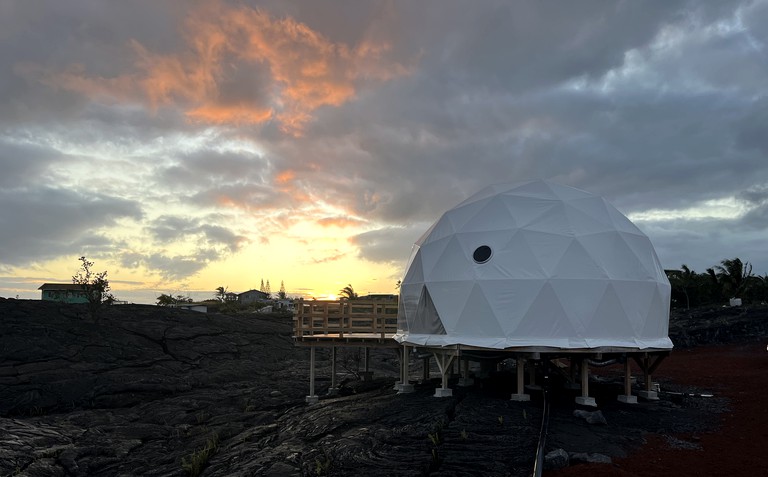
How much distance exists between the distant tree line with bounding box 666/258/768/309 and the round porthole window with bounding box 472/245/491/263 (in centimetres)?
3145

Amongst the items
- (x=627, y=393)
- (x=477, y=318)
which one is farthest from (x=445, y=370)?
(x=627, y=393)

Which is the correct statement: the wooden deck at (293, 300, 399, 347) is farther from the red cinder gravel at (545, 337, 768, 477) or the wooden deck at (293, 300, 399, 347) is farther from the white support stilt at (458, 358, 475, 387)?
the red cinder gravel at (545, 337, 768, 477)

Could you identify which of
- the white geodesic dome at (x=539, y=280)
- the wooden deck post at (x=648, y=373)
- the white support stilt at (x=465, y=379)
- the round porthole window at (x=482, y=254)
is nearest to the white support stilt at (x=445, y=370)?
the white geodesic dome at (x=539, y=280)

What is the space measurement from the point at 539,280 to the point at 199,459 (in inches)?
→ 380

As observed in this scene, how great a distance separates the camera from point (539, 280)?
14719 mm

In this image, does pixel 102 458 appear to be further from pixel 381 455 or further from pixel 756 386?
pixel 756 386

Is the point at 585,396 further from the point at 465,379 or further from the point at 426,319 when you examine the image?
the point at 426,319

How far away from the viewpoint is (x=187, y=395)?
2245cm

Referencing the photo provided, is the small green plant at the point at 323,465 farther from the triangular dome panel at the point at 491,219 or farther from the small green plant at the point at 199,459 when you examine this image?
the triangular dome panel at the point at 491,219

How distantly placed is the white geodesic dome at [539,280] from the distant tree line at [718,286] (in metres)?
29.0

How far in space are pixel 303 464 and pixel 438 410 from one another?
12.5 ft

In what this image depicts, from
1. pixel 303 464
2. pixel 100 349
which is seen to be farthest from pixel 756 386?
pixel 100 349

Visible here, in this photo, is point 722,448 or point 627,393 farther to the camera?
point 627,393

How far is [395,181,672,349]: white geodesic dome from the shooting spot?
572 inches
